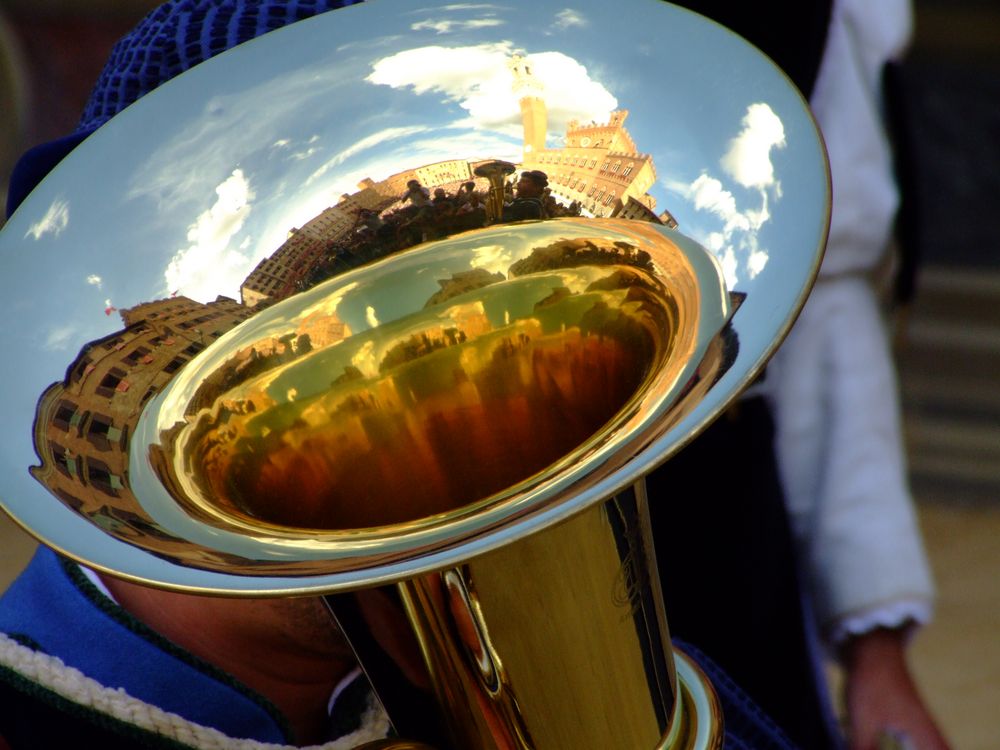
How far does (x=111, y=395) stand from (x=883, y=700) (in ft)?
2.96

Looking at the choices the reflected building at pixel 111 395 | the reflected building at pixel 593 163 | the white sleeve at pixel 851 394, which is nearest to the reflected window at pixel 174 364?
the reflected building at pixel 111 395

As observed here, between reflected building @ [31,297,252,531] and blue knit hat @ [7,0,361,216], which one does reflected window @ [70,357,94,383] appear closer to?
reflected building @ [31,297,252,531]

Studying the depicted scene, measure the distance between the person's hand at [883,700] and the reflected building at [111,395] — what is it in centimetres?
83

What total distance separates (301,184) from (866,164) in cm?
77

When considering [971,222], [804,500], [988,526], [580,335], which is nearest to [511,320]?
[580,335]

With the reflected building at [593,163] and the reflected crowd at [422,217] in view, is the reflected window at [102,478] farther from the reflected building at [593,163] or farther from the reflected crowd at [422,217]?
the reflected building at [593,163]

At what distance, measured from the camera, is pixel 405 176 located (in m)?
0.80

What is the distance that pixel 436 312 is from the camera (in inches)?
31.3

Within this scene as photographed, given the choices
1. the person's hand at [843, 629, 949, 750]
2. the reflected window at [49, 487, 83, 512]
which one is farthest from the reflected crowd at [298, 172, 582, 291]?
the person's hand at [843, 629, 949, 750]

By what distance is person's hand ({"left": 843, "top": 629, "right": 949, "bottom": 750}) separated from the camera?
1241 mm

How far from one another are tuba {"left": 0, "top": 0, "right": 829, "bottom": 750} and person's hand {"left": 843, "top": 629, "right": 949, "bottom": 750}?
49 cm

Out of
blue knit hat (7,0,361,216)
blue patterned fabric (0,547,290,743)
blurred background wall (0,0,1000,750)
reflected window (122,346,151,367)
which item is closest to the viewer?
reflected window (122,346,151,367)

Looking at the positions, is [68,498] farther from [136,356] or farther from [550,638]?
[550,638]

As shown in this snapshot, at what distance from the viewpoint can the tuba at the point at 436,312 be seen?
2.22ft
